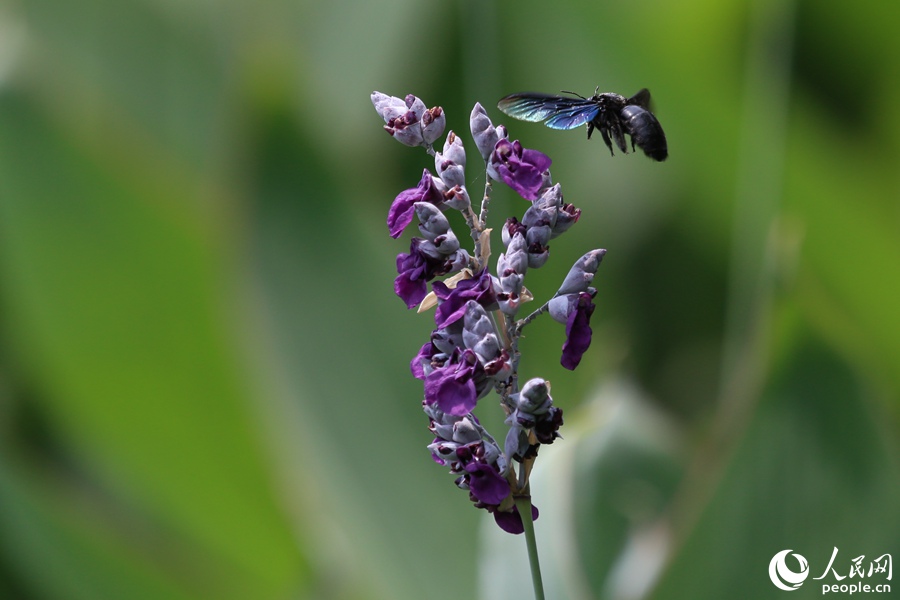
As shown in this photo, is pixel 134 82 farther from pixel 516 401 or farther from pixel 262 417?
pixel 516 401

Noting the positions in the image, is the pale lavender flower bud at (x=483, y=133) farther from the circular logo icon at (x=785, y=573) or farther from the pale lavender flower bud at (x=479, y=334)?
the circular logo icon at (x=785, y=573)

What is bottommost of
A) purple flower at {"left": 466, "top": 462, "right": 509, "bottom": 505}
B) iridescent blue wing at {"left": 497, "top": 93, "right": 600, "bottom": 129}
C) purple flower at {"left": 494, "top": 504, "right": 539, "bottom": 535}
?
purple flower at {"left": 494, "top": 504, "right": 539, "bottom": 535}

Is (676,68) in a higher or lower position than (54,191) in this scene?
higher

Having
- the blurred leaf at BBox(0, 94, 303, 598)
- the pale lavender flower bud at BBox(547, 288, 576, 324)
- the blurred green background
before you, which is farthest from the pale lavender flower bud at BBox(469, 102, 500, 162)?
the blurred leaf at BBox(0, 94, 303, 598)

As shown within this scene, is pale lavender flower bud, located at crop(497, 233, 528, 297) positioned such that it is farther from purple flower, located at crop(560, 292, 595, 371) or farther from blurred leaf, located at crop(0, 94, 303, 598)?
blurred leaf, located at crop(0, 94, 303, 598)

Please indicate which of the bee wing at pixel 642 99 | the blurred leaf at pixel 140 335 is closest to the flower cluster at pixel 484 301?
the bee wing at pixel 642 99

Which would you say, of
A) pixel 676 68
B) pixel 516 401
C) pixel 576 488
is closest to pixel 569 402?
pixel 576 488
